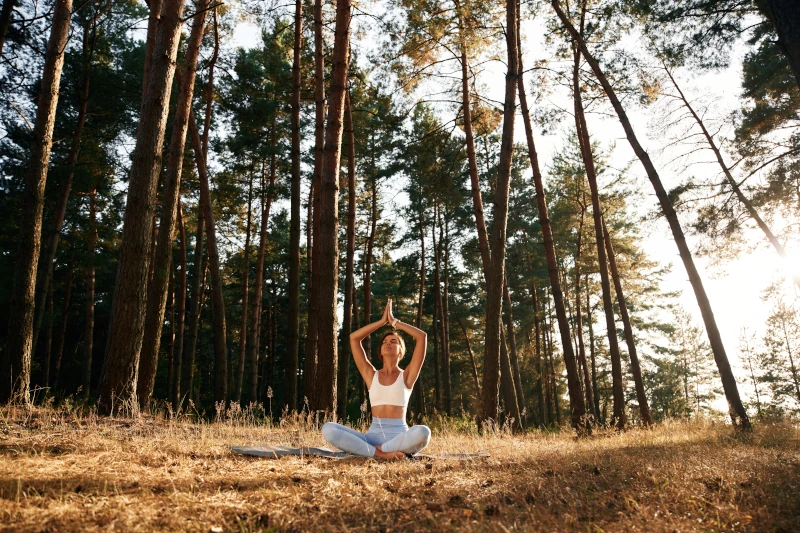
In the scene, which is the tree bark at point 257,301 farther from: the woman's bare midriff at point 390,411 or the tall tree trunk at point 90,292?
the woman's bare midriff at point 390,411

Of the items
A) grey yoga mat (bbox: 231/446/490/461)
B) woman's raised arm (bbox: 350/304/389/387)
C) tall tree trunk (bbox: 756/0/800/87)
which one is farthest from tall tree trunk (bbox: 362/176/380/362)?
tall tree trunk (bbox: 756/0/800/87)

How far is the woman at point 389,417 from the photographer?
4910 mm

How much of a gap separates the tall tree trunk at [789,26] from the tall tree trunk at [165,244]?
25.0 feet

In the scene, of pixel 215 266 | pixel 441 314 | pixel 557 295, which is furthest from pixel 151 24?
pixel 441 314

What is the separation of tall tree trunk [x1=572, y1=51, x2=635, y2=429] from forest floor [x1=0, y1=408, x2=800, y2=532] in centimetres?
650

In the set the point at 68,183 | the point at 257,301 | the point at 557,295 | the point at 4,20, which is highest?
the point at 4,20

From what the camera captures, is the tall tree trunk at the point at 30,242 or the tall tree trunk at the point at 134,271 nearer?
the tall tree trunk at the point at 134,271

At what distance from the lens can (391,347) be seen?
546 centimetres

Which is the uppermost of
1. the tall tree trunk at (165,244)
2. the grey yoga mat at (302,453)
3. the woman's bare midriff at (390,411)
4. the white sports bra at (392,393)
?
the tall tree trunk at (165,244)

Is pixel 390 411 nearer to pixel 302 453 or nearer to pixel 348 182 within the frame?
pixel 302 453

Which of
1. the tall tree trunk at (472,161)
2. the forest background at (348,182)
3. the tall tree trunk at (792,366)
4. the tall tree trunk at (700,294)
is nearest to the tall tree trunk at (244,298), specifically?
the forest background at (348,182)

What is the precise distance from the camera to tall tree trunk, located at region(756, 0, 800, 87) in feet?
14.9

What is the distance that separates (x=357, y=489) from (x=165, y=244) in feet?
21.8

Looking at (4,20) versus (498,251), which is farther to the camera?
(498,251)
